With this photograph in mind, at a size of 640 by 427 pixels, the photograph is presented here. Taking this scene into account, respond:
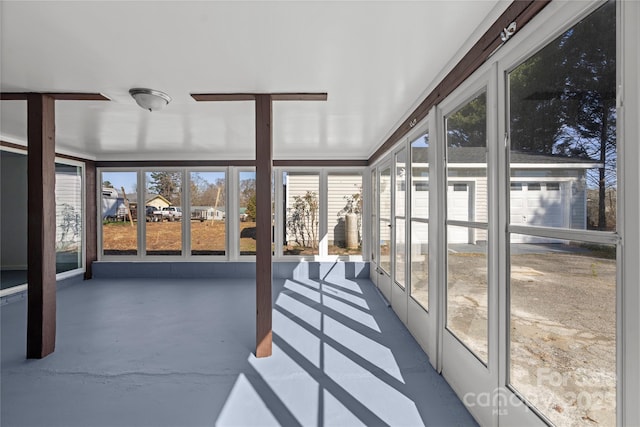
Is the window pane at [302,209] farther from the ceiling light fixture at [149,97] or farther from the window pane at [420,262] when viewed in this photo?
the ceiling light fixture at [149,97]

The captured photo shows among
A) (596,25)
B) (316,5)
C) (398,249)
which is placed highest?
(316,5)

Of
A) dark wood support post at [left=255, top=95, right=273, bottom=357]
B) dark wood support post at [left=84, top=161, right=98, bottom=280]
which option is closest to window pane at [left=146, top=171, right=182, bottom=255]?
dark wood support post at [left=84, top=161, right=98, bottom=280]

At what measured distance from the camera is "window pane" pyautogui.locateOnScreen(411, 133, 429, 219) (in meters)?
3.21

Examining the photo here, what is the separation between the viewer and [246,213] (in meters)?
6.71

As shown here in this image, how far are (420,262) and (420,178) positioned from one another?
0.96m

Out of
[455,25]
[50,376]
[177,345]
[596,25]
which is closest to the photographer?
[596,25]

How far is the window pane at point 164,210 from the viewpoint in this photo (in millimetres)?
6684

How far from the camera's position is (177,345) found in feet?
10.4

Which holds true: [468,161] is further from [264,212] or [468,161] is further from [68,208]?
[68,208]

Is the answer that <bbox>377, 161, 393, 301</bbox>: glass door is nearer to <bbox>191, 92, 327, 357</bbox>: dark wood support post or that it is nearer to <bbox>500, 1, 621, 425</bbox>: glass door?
<bbox>191, 92, 327, 357</bbox>: dark wood support post

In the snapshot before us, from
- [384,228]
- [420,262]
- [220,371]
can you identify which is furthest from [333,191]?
[220,371]

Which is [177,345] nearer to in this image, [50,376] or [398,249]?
[50,376]

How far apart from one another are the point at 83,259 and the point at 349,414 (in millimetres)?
6740

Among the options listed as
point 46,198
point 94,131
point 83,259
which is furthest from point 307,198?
point 83,259
